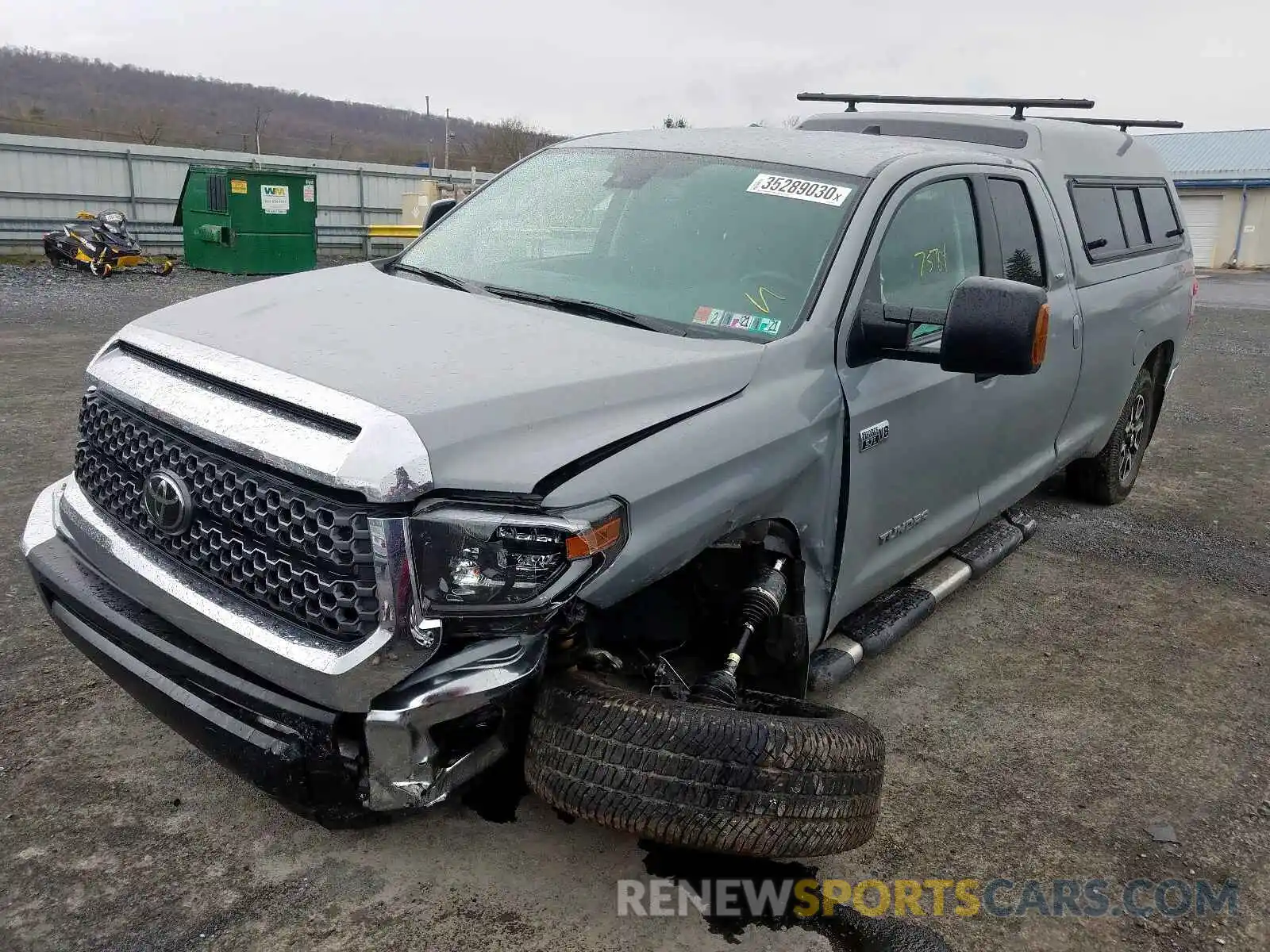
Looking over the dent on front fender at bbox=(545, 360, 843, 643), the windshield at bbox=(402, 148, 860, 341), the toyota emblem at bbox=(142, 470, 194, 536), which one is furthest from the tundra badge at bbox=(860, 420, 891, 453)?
the toyota emblem at bbox=(142, 470, 194, 536)

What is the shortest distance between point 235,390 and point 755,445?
126cm

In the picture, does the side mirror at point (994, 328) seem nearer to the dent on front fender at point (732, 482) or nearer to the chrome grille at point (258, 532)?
the dent on front fender at point (732, 482)

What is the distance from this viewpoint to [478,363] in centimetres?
254

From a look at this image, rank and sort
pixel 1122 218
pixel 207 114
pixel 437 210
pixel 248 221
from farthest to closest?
pixel 207 114
pixel 248 221
pixel 1122 218
pixel 437 210

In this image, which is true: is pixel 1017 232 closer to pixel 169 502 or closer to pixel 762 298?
pixel 762 298

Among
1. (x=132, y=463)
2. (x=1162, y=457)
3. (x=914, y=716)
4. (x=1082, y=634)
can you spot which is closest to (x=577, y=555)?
(x=132, y=463)

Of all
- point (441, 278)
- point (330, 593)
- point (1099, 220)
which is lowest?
point (330, 593)

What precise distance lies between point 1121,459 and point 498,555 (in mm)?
4815

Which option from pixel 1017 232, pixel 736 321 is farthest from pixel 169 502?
pixel 1017 232

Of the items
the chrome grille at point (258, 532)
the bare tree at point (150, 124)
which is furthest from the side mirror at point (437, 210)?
the bare tree at point (150, 124)

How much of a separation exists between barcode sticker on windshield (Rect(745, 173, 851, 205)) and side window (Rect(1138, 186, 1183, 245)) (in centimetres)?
312

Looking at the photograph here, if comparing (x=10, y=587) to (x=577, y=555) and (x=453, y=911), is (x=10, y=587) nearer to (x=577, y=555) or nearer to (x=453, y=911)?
(x=453, y=911)

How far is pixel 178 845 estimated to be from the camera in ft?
→ 8.98

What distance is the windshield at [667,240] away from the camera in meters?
3.16
